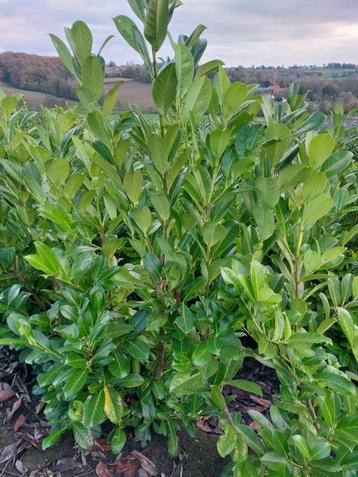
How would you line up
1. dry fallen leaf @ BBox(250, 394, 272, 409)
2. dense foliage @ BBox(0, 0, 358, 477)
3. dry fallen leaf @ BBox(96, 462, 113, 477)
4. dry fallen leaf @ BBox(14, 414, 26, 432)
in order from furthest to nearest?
dry fallen leaf @ BBox(250, 394, 272, 409) < dry fallen leaf @ BBox(14, 414, 26, 432) < dry fallen leaf @ BBox(96, 462, 113, 477) < dense foliage @ BBox(0, 0, 358, 477)

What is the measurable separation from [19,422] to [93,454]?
422 millimetres

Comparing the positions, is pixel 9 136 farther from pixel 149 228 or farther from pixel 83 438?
pixel 83 438

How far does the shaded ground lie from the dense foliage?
0.41ft

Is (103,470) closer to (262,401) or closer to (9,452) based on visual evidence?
(9,452)

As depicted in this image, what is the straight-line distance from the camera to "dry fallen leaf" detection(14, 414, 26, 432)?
194cm

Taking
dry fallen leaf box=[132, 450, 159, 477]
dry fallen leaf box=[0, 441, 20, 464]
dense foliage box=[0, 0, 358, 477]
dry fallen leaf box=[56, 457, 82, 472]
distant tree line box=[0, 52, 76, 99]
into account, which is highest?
distant tree line box=[0, 52, 76, 99]

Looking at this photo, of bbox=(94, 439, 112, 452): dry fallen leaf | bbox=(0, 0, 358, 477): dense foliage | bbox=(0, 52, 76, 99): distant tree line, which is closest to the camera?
bbox=(0, 0, 358, 477): dense foliage

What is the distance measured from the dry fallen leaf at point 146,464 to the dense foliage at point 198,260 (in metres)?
0.14

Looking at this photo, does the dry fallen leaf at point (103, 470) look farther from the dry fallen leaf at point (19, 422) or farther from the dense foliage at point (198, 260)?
the dry fallen leaf at point (19, 422)

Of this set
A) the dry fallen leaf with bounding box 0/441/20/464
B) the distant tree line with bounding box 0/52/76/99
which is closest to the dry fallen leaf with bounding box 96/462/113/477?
the dry fallen leaf with bounding box 0/441/20/464

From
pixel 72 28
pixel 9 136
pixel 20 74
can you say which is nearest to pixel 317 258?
pixel 72 28

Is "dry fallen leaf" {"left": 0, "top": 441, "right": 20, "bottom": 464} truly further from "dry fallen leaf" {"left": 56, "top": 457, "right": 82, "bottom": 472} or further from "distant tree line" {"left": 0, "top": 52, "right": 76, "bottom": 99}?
"distant tree line" {"left": 0, "top": 52, "right": 76, "bottom": 99}

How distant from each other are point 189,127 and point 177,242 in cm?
38

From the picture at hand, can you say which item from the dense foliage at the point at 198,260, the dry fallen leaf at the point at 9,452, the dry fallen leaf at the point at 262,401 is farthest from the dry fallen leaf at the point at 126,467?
the dry fallen leaf at the point at 262,401
